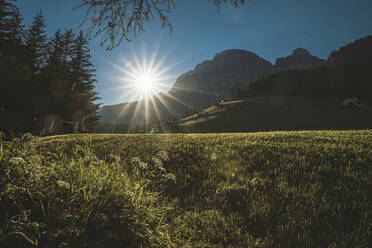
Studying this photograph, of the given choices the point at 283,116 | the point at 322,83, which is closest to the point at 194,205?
the point at 283,116

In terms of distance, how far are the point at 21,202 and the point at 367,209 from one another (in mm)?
4338

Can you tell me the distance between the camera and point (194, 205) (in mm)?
2799

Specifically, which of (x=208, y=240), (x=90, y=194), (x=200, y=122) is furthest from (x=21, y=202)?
(x=200, y=122)

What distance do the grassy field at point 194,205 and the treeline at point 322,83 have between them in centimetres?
7429

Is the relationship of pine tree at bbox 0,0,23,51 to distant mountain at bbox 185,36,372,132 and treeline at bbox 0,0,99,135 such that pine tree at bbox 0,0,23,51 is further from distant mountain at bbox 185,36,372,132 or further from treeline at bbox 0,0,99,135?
distant mountain at bbox 185,36,372,132

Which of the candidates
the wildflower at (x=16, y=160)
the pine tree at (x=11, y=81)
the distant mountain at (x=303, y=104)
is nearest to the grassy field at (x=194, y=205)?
the wildflower at (x=16, y=160)

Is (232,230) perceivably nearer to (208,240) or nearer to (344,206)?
(208,240)

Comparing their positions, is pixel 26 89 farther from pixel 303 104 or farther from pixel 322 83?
pixel 322 83

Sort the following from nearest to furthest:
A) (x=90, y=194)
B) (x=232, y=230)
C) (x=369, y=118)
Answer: (x=90, y=194) < (x=232, y=230) < (x=369, y=118)

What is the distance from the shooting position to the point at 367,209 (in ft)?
7.73

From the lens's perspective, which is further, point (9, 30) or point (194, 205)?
point (9, 30)

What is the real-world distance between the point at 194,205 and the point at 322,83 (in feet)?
274

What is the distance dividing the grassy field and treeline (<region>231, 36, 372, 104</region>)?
74.3 metres

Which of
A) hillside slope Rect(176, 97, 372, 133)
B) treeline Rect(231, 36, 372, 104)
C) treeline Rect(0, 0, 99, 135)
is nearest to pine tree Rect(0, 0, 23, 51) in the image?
treeline Rect(0, 0, 99, 135)
